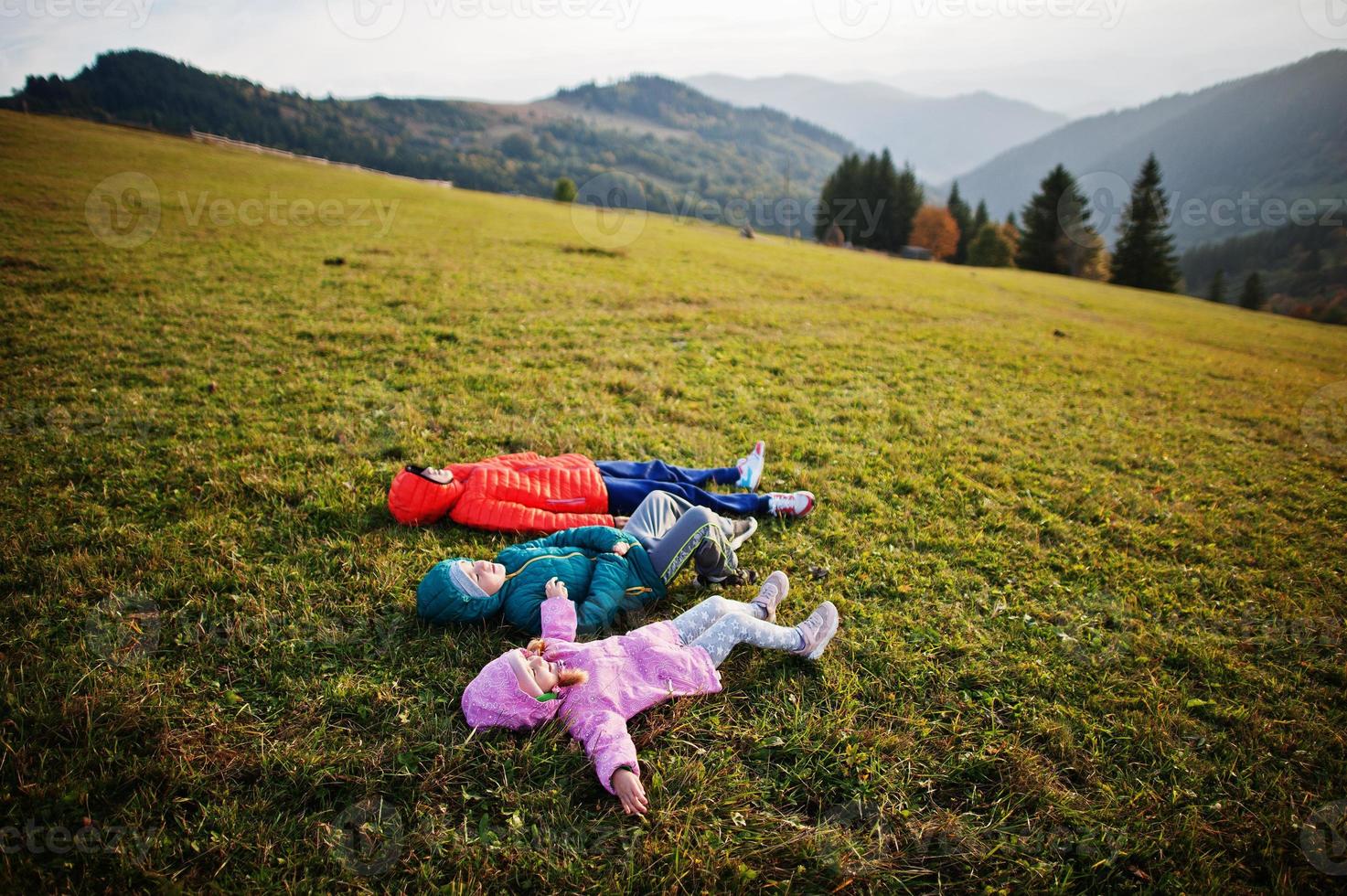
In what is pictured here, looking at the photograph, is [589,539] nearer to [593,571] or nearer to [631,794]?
[593,571]

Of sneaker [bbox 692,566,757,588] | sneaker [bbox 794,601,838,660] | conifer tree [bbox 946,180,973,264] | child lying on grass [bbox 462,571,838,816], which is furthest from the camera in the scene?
conifer tree [bbox 946,180,973,264]

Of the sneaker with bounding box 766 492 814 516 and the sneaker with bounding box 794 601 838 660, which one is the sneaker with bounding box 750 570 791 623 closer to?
the sneaker with bounding box 794 601 838 660

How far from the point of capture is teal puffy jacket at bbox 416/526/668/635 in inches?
144

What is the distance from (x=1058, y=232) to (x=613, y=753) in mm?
67820

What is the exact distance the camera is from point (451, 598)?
362 centimetres

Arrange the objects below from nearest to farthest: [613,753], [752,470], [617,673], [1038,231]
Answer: [613,753] < [617,673] < [752,470] < [1038,231]

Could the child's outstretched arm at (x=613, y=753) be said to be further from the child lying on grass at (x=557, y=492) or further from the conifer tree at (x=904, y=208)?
the conifer tree at (x=904, y=208)

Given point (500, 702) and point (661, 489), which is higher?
point (661, 489)

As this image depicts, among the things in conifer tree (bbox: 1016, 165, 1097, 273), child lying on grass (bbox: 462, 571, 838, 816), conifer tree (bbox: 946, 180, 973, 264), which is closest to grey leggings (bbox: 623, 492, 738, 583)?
child lying on grass (bbox: 462, 571, 838, 816)

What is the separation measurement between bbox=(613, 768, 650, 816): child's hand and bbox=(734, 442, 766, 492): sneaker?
321 centimetres

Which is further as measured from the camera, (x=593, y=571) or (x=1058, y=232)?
(x=1058, y=232)

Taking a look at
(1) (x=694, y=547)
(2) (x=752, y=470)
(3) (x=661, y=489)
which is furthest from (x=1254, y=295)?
(1) (x=694, y=547)

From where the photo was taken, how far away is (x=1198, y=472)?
22.4 feet

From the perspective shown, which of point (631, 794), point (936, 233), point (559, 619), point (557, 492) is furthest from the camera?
point (936, 233)
